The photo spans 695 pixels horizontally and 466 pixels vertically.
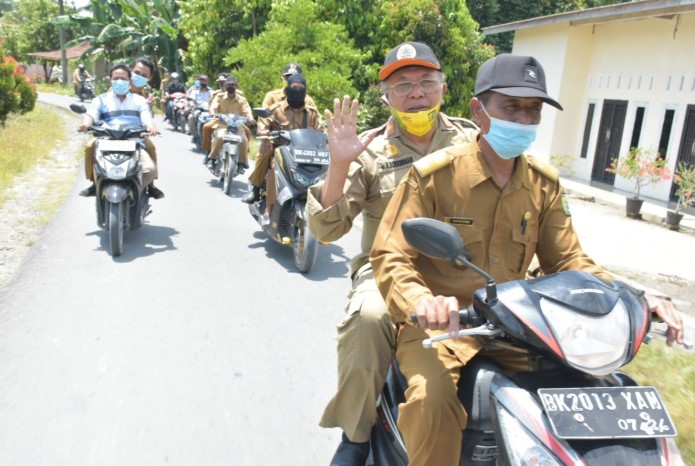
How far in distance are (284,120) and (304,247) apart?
2.04m

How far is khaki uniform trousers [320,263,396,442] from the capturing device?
98.4 inches

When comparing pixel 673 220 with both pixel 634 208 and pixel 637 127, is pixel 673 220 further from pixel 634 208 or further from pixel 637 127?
pixel 637 127

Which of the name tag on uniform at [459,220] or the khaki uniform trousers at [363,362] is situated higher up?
the name tag on uniform at [459,220]

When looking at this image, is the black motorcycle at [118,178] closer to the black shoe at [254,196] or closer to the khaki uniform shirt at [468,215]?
the black shoe at [254,196]

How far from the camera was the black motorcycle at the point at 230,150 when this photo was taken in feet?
32.1

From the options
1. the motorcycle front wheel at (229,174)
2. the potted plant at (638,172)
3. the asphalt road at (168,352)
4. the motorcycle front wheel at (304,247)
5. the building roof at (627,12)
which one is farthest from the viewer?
the building roof at (627,12)

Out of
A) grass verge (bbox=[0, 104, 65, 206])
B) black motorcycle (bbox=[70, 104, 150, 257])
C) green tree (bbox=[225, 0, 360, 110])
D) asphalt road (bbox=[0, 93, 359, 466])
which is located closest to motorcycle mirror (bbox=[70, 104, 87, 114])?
black motorcycle (bbox=[70, 104, 150, 257])

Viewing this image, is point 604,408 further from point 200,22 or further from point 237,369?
point 200,22

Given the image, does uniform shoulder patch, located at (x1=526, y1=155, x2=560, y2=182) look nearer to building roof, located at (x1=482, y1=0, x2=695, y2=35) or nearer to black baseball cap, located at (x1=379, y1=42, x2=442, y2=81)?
black baseball cap, located at (x1=379, y1=42, x2=442, y2=81)

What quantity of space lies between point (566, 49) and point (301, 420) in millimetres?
14058

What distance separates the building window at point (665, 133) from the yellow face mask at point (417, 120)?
11.1 metres

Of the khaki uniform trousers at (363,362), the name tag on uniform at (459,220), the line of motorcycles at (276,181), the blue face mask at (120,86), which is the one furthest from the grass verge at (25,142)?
Answer: the name tag on uniform at (459,220)

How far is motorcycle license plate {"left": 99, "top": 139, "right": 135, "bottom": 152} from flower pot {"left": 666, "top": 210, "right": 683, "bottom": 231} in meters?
8.24

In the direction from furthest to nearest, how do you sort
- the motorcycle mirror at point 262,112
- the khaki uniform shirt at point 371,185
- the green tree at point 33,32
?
the green tree at point 33,32, the motorcycle mirror at point 262,112, the khaki uniform shirt at point 371,185
